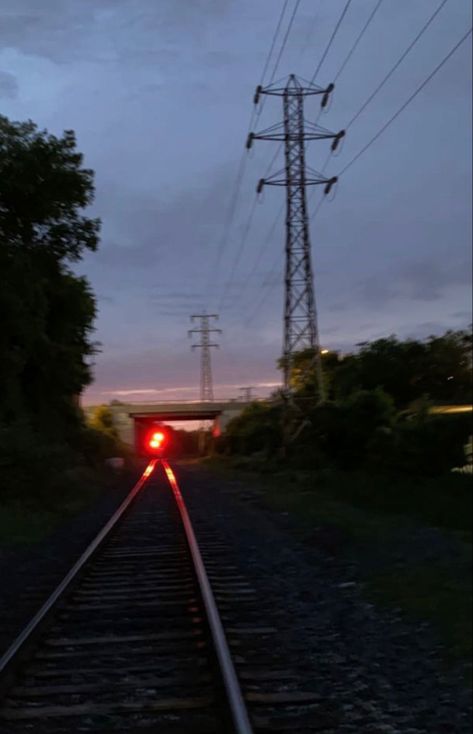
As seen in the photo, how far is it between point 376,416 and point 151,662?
26772 millimetres

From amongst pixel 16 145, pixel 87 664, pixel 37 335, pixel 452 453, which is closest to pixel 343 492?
pixel 452 453

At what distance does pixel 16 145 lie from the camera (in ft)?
89.6

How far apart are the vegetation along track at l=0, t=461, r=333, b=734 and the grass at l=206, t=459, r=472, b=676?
5.82ft

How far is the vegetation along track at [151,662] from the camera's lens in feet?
19.7

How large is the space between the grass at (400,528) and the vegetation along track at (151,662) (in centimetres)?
177

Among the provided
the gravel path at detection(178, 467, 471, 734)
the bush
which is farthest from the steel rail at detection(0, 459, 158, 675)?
the bush

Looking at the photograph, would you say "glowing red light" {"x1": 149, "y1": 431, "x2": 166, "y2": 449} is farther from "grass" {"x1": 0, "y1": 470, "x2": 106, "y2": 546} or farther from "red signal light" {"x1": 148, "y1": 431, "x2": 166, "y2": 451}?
"grass" {"x1": 0, "y1": 470, "x2": 106, "y2": 546}

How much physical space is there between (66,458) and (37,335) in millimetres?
5733

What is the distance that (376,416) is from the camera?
3359 centimetres

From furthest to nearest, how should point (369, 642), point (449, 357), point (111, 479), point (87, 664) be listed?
point (449, 357)
point (111, 479)
point (369, 642)
point (87, 664)

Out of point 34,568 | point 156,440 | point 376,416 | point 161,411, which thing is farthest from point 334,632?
point 156,440

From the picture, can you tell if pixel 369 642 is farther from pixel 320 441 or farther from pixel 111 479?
pixel 111 479

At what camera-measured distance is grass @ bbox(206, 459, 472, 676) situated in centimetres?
973

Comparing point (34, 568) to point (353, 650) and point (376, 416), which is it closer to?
point (353, 650)
